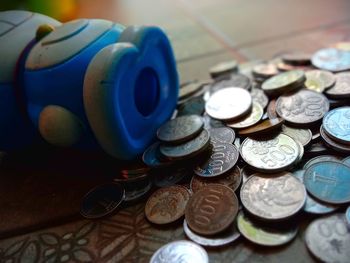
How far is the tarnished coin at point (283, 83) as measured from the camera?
113 centimetres

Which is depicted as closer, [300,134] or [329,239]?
[329,239]

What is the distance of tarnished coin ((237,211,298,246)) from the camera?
0.77 metres

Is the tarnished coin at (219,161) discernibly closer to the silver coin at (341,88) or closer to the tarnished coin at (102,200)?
the tarnished coin at (102,200)

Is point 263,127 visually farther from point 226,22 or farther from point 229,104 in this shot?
point 226,22

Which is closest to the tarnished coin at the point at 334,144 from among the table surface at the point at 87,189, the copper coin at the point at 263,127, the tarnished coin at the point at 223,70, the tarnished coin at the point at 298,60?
the copper coin at the point at 263,127

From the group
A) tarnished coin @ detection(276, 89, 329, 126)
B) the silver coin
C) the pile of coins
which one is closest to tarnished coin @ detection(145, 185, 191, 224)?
the pile of coins

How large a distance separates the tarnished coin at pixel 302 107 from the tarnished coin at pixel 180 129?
0.25 meters

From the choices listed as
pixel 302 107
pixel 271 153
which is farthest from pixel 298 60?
pixel 271 153

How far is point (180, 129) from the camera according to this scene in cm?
105

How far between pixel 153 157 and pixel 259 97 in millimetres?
423

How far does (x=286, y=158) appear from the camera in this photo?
2.98 ft

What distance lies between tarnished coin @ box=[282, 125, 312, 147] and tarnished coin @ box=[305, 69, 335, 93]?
193mm

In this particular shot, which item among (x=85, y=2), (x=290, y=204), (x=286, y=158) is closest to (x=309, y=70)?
(x=286, y=158)

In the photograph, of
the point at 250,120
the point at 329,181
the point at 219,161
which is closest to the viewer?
the point at 329,181
